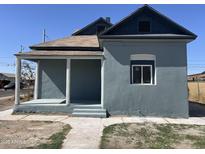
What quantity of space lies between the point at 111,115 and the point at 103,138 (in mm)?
4729

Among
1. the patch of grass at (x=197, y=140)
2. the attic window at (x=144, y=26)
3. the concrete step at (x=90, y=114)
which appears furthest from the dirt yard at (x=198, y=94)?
the patch of grass at (x=197, y=140)

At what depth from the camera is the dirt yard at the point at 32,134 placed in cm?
620

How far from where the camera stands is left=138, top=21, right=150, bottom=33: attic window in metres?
12.0

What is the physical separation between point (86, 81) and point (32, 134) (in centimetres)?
742

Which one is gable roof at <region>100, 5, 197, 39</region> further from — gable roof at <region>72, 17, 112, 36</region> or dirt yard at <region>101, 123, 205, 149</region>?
gable roof at <region>72, 17, 112, 36</region>

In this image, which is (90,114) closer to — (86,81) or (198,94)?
(86,81)

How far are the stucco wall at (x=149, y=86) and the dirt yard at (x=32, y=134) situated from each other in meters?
3.67

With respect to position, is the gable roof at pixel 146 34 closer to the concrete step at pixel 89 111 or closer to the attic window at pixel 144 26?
the attic window at pixel 144 26

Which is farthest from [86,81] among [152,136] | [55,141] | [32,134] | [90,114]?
[55,141]

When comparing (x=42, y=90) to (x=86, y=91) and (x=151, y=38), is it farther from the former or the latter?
(x=151, y=38)

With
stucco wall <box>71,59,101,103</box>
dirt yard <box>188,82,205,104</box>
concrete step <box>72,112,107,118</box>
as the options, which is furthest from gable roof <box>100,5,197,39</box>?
dirt yard <box>188,82,205,104</box>

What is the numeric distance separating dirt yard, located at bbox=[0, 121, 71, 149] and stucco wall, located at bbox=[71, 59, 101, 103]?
16.4ft
